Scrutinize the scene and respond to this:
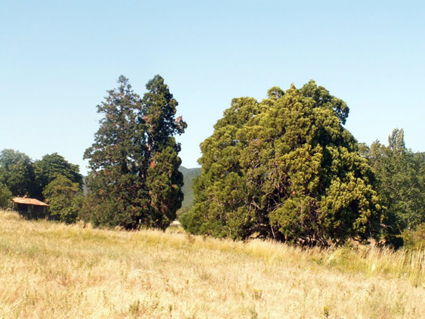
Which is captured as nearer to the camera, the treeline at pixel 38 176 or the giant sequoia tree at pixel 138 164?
the giant sequoia tree at pixel 138 164

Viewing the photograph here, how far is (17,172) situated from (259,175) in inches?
2069

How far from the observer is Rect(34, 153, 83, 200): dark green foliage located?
210 ft

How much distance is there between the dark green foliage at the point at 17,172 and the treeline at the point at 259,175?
1146 inches

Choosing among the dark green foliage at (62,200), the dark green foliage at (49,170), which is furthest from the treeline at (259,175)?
the dark green foliage at (49,170)

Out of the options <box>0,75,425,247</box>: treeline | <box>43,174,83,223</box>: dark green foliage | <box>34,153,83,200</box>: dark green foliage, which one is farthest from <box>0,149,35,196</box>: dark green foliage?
<box>0,75,425,247</box>: treeline

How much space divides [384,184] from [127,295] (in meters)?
35.5

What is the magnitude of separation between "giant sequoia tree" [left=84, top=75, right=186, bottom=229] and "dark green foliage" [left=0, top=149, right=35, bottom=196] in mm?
36106

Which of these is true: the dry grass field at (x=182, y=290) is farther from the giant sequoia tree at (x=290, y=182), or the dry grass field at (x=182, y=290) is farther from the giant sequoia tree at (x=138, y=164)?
the giant sequoia tree at (x=138, y=164)

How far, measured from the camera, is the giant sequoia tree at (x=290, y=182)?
18516 mm

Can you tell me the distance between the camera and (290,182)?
65.6ft

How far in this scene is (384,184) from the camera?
35781 millimetres

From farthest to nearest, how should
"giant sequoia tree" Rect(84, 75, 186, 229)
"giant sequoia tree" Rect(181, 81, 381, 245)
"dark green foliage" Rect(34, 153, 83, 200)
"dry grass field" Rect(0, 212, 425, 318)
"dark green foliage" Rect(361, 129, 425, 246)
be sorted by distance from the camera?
"dark green foliage" Rect(34, 153, 83, 200) → "dark green foliage" Rect(361, 129, 425, 246) → "giant sequoia tree" Rect(84, 75, 186, 229) → "giant sequoia tree" Rect(181, 81, 381, 245) → "dry grass field" Rect(0, 212, 425, 318)

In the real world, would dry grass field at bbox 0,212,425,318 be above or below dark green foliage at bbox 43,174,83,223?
above

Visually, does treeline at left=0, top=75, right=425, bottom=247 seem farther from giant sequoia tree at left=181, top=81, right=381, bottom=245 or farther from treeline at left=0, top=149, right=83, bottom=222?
treeline at left=0, top=149, right=83, bottom=222
